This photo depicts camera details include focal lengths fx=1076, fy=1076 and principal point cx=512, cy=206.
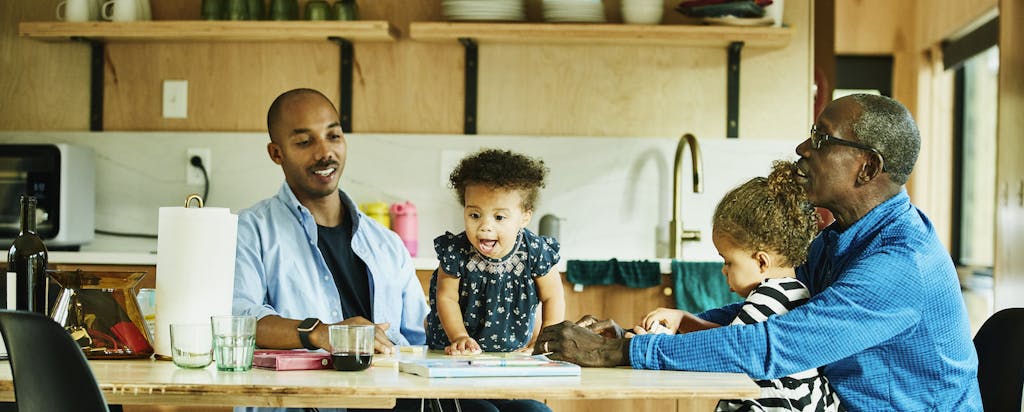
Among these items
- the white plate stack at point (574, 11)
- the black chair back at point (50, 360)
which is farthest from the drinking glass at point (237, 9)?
the black chair back at point (50, 360)

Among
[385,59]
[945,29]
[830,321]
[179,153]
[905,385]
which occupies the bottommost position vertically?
[905,385]

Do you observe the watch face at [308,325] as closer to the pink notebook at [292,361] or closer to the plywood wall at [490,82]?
the pink notebook at [292,361]

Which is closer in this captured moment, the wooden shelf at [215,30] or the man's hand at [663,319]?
the man's hand at [663,319]

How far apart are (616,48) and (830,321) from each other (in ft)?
8.93

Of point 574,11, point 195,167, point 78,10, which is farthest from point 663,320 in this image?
point 78,10

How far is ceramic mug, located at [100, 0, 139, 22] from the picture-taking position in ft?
13.5

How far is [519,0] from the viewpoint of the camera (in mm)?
4051

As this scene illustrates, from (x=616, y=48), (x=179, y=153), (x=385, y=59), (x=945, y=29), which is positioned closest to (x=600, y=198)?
(x=616, y=48)

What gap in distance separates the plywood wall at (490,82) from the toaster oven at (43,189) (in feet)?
1.42

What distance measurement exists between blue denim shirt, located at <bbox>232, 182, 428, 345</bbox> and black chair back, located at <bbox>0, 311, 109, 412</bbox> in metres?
0.78

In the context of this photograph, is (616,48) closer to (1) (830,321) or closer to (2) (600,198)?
(2) (600,198)

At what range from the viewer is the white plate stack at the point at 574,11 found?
13.1ft

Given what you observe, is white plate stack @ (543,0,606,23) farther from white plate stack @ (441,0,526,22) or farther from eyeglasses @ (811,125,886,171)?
eyeglasses @ (811,125,886,171)

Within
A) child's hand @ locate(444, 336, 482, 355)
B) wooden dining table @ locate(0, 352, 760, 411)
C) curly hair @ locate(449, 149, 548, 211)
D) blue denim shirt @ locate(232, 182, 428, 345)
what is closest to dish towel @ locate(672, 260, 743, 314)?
curly hair @ locate(449, 149, 548, 211)
